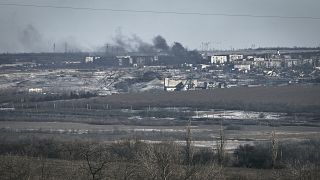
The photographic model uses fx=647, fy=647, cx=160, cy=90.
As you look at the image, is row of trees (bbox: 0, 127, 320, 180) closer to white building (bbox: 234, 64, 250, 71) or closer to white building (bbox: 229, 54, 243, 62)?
white building (bbox: 234, 64, 250, 71)

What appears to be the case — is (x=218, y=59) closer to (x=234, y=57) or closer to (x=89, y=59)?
(x=234, y=57)

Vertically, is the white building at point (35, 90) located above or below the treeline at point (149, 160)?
above

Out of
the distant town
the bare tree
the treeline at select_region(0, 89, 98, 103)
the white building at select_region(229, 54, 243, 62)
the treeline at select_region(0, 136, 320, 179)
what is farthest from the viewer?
the white building at select_region(229, 54, 243, 62)

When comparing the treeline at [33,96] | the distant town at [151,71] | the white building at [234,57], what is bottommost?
the treeline at [33,96]

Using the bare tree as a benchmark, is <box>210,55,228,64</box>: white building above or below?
above

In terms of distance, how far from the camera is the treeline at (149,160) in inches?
541

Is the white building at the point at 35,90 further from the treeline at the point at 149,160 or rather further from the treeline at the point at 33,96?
the treeline at the point at 149,160

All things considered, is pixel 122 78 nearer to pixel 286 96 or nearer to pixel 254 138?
pixel 286 96

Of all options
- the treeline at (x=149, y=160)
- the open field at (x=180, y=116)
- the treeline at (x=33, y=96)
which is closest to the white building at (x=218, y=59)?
the open field at (x=180, y=116)

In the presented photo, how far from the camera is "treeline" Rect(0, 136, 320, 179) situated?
1375 cm

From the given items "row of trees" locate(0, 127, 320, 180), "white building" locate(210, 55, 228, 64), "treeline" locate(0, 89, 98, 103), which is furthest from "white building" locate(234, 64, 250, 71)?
"row of trees" locate(0, 127, 320, 180)

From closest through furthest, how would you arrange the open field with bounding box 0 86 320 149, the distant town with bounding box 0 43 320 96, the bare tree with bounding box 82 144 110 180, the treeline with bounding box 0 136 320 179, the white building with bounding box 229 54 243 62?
the bare tree with bounding box 82 144 110 180, the treeline with bounding box 0 136 320 179, the open field with bounding box 0 86 320 149, the distant town with bounding box 0 43 320 96, the white building with bounding box 229 54 243 62

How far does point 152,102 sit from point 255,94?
592 cm

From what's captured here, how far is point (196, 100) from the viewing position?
35.6 m
